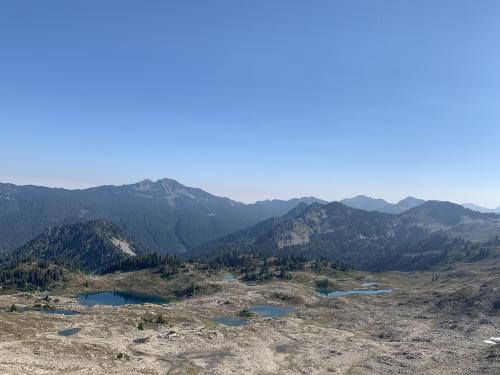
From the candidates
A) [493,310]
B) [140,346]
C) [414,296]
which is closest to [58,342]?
[140,346]

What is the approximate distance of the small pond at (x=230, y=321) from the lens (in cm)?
13975

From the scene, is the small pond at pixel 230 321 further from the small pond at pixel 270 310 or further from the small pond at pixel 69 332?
the small pond at pixel 69 332

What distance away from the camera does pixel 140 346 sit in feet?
317

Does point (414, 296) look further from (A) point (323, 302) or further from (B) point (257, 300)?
(B) point (257, 300)

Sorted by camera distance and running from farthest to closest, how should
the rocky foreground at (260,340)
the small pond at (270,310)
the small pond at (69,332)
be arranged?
the small pond at (270,310) → the small pond at (69,332) → the rocky foreground at (260,340)

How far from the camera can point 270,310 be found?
175750 millimetres

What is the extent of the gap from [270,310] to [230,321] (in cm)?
3422

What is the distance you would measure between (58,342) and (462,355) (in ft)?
326

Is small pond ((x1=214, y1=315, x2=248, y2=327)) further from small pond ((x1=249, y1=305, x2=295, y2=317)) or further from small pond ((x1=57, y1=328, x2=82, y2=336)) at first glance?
small pond ((x1=57, y1=328, x2=82, y2=336))

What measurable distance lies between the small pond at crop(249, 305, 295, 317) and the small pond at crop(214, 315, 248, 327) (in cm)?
1748

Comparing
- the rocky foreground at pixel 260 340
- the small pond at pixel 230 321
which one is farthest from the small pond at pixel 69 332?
the small pond at pixel 230 321

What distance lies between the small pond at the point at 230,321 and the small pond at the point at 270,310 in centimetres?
1748

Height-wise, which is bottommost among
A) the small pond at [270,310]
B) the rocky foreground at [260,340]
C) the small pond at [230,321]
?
the small pond at [270,310]

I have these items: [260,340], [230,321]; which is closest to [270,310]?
[230,321]
